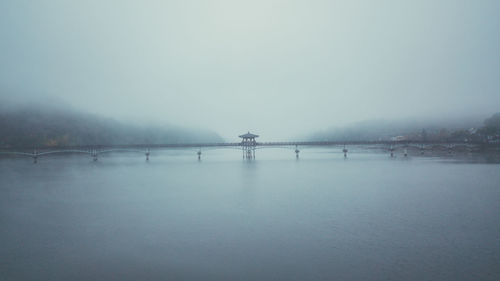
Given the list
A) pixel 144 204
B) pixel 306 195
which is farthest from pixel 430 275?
pixel 144 204

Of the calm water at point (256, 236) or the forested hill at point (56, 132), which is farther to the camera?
the forested hill at point (56, 132)

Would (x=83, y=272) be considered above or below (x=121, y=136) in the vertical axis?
below

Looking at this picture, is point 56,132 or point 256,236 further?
point 56,132

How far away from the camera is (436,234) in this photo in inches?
519

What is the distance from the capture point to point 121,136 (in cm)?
14062

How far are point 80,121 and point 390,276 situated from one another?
509 ft

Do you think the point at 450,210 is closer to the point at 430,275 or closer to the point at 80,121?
the point at 430,275

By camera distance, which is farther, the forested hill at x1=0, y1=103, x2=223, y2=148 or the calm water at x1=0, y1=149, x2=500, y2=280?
the forested hill at x1=0, y1=103, x2=223, y2=148

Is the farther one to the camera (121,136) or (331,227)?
(121,136)

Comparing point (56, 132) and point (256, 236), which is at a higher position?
point (56, 132)

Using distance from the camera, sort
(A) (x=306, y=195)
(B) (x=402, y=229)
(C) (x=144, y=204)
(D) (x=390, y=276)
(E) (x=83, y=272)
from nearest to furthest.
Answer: (D) (x=390, y=276)
(E) (x=83, y=272)
(B) (x=402, y=229)
(C) (x=144, y=204)
(A) (x=306, y=195)

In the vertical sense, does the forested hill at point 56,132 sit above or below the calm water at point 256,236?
above

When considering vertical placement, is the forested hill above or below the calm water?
above

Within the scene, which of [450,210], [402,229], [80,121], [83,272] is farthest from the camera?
[80,121]
